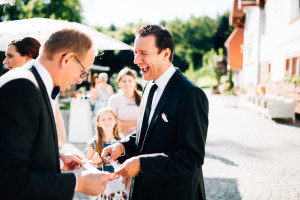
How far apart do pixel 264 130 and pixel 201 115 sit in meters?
8.68

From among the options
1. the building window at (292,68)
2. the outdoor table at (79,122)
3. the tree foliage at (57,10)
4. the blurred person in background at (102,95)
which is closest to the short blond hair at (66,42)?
the outdoor table at (79,122)

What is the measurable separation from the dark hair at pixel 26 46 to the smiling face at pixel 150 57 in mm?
1288

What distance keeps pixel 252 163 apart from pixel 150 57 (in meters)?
Result: 4.85

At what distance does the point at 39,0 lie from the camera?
14.0 metres

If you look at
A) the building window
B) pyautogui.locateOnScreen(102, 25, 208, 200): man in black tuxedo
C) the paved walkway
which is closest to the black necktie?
pyautogui.locateOnScreen(102, 25, 208, 200): man in black tuxedo

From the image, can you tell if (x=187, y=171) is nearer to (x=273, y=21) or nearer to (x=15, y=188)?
(x=15, y=188)

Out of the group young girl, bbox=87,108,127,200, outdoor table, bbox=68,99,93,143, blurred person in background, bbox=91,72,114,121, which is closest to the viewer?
young girl, bbox=87,108,127,200

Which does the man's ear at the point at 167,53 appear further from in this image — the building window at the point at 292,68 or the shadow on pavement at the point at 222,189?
the building window at the point at 292,68

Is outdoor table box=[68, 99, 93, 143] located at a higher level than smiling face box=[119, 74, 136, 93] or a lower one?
lower

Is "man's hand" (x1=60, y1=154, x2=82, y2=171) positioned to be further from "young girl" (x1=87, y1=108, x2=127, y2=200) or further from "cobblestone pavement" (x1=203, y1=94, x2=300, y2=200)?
"cobblestone pavement" (x1=203, y1=94, x2=300, y2=200)

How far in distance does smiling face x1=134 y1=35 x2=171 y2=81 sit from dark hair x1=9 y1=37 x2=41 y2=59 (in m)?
1.29

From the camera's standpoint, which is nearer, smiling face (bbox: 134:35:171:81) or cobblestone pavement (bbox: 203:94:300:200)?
smiling face (bbox: 134:35:171:81)

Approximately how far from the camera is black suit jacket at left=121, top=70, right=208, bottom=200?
1.67 meters

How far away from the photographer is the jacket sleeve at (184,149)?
5.47 feet
